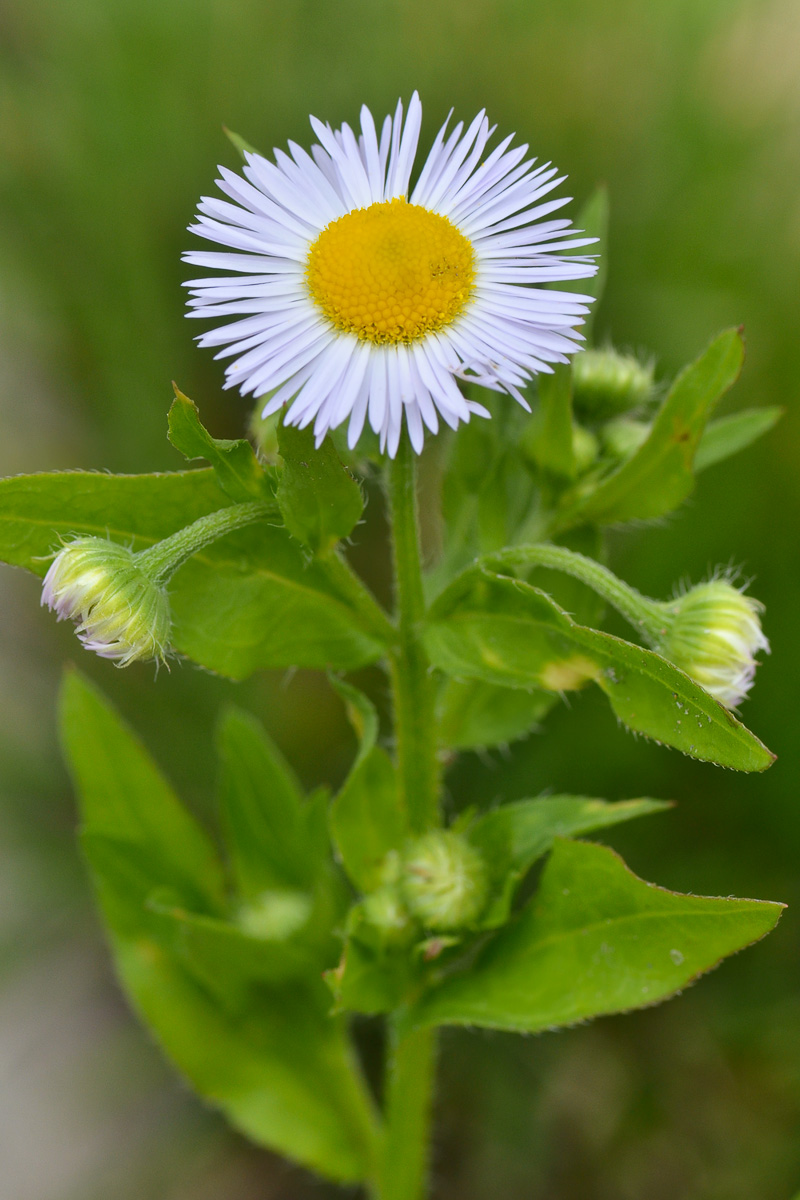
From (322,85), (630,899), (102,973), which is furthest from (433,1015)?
(322,85)

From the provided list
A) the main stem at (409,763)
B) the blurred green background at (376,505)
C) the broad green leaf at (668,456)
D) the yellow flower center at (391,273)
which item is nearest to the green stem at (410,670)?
the main stem at (409,763)

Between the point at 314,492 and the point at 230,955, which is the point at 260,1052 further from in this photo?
the point at 314,492

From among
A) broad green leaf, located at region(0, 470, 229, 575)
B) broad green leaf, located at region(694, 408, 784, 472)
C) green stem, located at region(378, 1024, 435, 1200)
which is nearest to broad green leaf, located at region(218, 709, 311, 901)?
green stem, located at region(378, 1024, 435, 1200)

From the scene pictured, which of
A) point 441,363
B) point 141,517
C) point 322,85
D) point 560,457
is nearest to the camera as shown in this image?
point 441,363

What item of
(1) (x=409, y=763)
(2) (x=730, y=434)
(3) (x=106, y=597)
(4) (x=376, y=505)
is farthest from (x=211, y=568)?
(4) (x=376, y=505)

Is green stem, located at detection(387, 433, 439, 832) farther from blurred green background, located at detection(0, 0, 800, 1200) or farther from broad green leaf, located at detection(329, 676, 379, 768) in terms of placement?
blurred green background, located at detection(0, 0, 800, 1200)

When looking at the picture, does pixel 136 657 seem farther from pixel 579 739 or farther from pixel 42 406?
pixel 42 406
